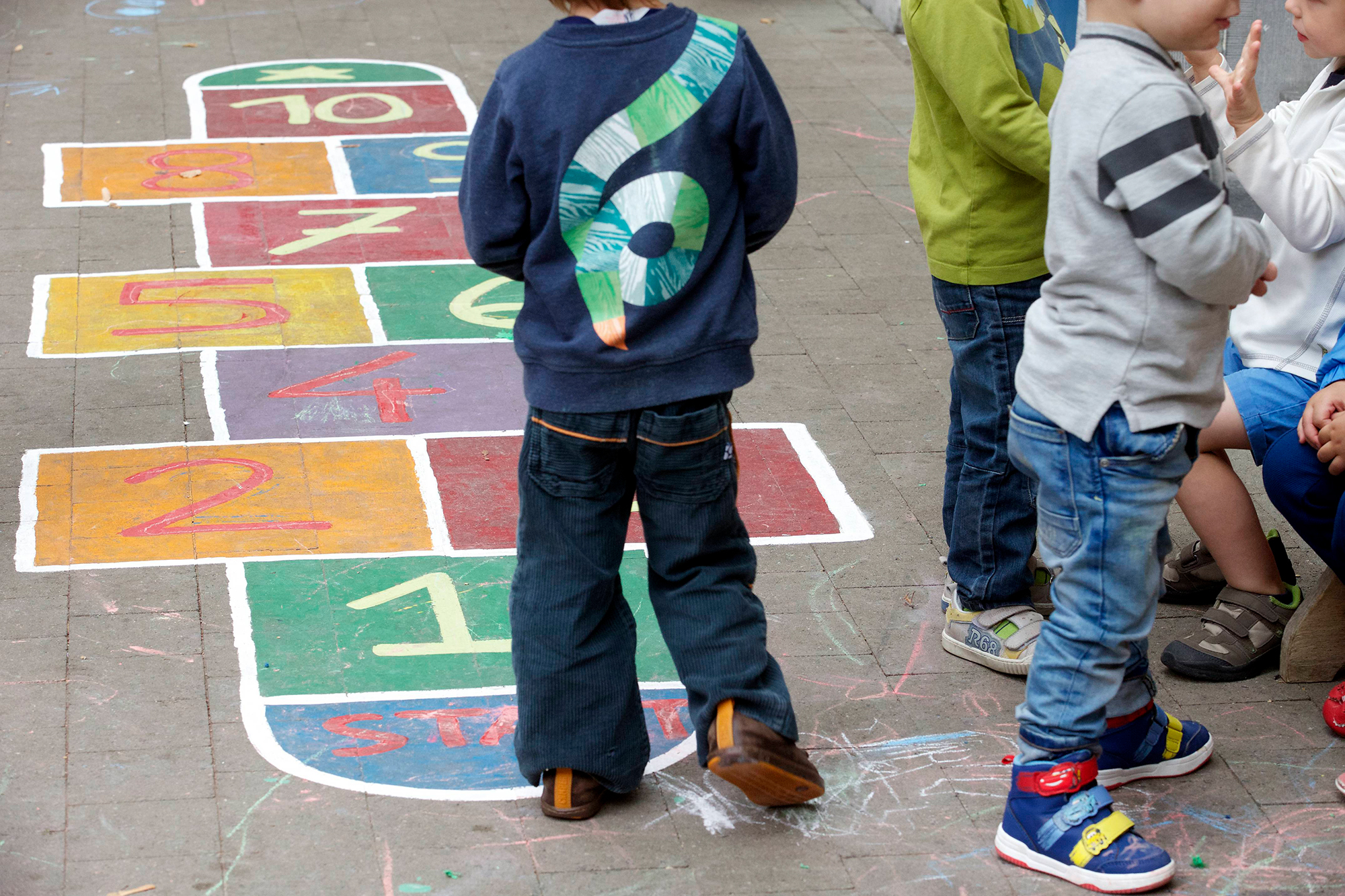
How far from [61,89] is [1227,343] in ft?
19.7

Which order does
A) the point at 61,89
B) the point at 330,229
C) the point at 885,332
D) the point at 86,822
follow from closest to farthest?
the point at 86,822
the point at 885,332
the point at 330,229
the point at 61,89

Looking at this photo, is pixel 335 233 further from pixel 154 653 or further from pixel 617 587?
pixel 617 587

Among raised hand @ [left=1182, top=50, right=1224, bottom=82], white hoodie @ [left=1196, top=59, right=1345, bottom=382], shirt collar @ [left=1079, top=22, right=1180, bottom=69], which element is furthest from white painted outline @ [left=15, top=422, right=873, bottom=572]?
shirt collar @ [left=1079, top=22, right=1180, bottom=69]

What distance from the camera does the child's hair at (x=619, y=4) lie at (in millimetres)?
2588

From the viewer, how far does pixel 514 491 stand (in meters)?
4.16

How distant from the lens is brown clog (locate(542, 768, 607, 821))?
2873mm

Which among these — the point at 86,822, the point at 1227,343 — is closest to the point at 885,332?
the point at 1227,343

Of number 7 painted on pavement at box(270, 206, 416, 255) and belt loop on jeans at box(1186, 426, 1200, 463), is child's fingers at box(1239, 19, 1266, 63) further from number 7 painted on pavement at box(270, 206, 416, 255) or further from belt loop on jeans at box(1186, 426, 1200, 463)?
number 7 painted on pavement at box(270, 206, 416, 255)

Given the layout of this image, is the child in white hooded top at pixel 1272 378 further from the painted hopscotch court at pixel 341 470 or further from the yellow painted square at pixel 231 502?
the yellow painted square at pixel 231 502

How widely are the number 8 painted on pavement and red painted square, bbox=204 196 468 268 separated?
3.14m

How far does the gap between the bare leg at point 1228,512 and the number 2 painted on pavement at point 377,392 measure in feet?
7.27

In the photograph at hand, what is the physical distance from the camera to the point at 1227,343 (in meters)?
3.73

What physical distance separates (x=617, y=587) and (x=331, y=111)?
5171mm

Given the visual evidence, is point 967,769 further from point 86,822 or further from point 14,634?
point 14,634
